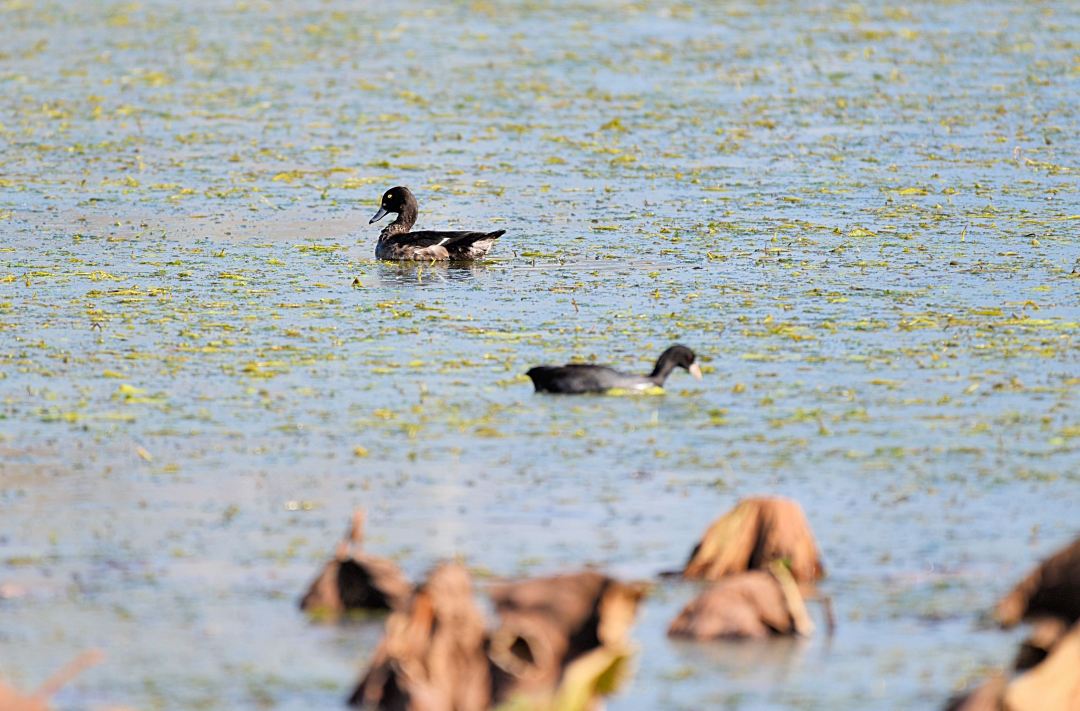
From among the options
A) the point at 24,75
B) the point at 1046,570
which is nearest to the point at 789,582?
→ the point at 1046,570

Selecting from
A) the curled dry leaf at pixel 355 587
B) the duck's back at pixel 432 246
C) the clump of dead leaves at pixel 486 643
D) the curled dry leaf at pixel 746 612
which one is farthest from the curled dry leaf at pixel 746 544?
the duck's back at pixel 432 246

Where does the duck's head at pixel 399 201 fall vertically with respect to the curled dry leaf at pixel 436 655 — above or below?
above

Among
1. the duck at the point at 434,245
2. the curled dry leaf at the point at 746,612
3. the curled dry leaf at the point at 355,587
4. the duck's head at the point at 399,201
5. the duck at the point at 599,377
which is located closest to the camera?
the curled dry leaf at the point at 746,612

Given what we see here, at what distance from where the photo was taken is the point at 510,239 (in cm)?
1572

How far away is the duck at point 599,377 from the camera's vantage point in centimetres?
1006

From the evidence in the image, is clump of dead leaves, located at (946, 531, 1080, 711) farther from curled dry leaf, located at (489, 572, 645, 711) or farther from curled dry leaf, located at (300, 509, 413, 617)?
curled dry leaf, located at (300, 509, 413, 617)

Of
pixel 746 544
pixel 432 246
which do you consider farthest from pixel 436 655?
pixel 432 246

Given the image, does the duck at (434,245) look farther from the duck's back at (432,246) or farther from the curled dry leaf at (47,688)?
the curled dry leaf at (47,688)

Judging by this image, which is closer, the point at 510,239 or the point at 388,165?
the point at 510,239

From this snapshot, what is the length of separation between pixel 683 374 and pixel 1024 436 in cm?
229

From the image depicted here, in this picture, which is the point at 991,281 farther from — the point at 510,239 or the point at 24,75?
the point at 24,75

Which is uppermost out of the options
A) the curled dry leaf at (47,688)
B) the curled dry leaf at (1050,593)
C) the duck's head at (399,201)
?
the duck's head at (399,201)

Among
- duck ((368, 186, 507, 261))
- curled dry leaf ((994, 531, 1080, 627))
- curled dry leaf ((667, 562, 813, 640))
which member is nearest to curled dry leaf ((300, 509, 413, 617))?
curled dry leaf ((667, 562, 813, 640))

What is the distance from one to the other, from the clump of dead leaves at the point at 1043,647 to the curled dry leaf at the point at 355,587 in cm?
219
